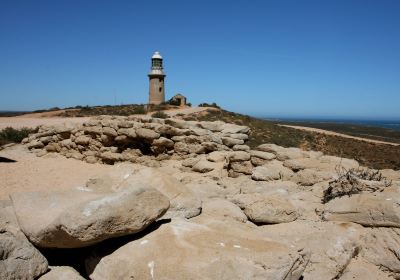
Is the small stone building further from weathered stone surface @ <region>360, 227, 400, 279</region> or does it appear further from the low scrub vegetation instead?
weathered stone surface @ <region>360, 227, 400, 279</region>

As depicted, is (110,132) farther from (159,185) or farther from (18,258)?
(18,258)

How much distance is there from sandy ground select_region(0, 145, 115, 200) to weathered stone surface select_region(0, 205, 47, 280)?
19.6 ft

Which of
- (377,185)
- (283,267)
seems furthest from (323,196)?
(283,267)

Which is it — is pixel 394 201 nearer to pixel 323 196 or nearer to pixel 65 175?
pixel 323 196

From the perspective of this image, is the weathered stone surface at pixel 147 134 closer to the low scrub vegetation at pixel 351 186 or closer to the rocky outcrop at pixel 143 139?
the rocky outcrop at pixel 143 139

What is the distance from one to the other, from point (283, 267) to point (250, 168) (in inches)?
242

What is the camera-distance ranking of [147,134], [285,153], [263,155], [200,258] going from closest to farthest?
[200,258]
[263,155]
[285,153]
[147,134]

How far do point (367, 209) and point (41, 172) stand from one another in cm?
1081

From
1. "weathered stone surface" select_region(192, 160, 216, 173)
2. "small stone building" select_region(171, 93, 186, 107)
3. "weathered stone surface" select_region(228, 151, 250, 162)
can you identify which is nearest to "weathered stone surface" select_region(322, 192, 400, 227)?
"weathered stone surface" select_region(228, 151, 250, 162)

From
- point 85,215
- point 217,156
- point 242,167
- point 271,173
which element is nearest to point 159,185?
point 85,215

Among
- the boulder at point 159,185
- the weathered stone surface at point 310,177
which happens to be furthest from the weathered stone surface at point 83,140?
the weathered stone surface at point 310,177

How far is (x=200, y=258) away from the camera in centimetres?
411

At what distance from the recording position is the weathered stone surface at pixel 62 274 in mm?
4367

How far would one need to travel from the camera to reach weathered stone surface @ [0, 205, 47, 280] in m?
4.13
